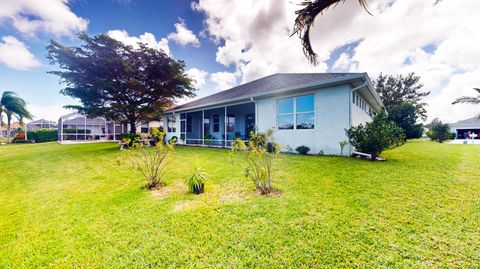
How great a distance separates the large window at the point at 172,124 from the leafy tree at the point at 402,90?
32.2 metres

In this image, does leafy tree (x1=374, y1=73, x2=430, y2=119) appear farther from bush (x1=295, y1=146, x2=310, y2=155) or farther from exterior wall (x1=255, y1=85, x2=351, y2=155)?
bush (x1=295, y1=146, x2=310, y2=155)

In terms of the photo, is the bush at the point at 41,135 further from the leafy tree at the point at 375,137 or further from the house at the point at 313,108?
the leafy tree at the point at 375,137

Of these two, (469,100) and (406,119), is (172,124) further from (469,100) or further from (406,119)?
(406,119)

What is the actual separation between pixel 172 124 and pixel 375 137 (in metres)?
16.7

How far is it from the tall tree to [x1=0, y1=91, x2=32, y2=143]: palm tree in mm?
20662

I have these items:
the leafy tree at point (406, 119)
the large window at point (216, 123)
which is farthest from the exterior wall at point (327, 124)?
the leafy tree at point (406, 119)

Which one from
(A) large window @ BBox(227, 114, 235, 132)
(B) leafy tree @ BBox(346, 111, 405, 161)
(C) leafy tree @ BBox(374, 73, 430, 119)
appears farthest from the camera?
(C) leafy tree @ BBox(374, 73, 430, 119)

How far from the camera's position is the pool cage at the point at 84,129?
23.2m

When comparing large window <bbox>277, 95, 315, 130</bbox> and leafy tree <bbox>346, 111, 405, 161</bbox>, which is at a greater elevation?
large window <bbox>277, 95, 315, 130</bbox>

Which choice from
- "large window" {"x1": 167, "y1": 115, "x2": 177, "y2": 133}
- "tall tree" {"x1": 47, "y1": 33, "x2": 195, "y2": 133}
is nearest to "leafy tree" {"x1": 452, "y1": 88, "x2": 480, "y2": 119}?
"tall tree" {"x1": 47, "y1": 33, "x2": 195, "y2": 133}

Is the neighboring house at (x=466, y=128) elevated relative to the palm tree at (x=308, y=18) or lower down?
lower down

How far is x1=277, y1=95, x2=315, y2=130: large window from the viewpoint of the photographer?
8.69 meters

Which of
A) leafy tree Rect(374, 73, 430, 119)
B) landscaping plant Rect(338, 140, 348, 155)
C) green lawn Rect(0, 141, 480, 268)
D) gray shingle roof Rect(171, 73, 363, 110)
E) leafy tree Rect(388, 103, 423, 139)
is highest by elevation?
leafy tree Rect(374, 73, 430, 119)

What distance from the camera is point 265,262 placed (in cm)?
203
